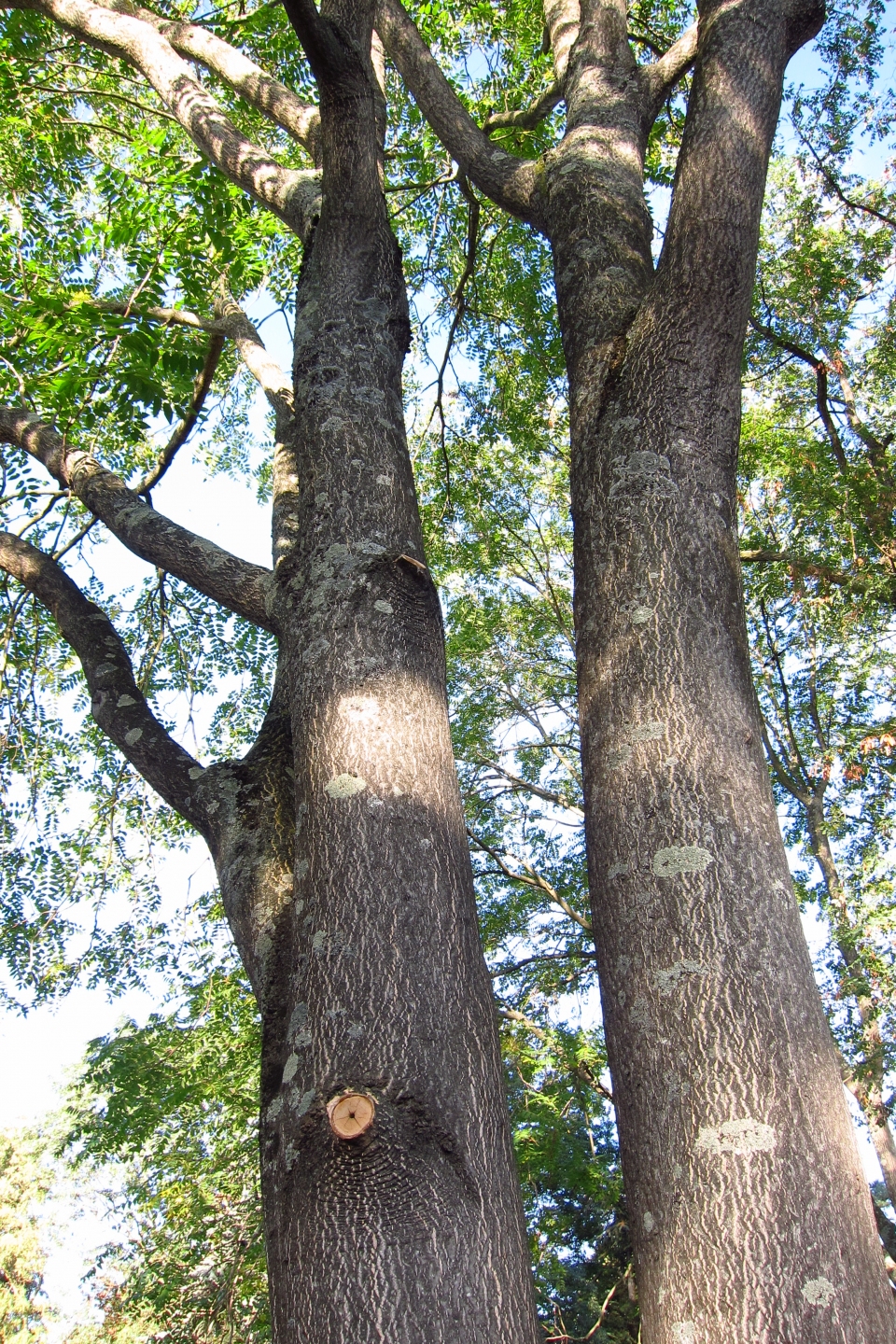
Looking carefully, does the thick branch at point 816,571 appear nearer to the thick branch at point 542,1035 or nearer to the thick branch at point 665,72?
the thick branch at point 542,1035

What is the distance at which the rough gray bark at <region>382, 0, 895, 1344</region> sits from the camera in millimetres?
1567

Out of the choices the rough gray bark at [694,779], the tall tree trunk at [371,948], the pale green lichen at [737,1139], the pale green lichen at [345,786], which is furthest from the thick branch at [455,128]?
the pale green lichen at [737,1139]

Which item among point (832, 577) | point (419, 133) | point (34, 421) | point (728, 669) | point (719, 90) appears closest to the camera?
point (728, 669)

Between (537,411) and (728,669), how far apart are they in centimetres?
723

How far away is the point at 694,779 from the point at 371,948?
79cm

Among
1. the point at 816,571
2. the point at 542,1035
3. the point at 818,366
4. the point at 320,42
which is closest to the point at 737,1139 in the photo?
the point at 320,42

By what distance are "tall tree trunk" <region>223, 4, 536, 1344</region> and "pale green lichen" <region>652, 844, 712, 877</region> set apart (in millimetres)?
408

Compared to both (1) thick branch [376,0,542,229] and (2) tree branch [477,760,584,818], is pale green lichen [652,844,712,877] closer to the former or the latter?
(1) thick branch [376,0,542,229]

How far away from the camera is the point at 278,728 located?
2555mm

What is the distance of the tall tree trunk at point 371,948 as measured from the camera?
145cm

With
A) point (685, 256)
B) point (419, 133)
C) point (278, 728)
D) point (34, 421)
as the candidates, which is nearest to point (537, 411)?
point (419, 133)

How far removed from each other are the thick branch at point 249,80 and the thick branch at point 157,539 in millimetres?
Result: 1667

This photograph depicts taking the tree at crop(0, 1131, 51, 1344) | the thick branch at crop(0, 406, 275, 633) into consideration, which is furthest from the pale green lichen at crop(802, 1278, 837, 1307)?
the tree at crop(0, 1131, 51, 1344)

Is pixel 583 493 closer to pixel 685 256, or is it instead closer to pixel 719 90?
pixel 685 256
